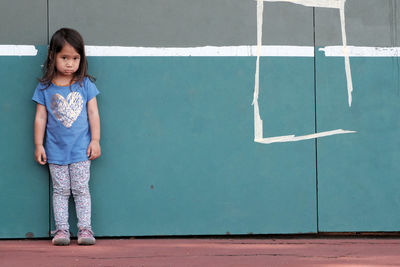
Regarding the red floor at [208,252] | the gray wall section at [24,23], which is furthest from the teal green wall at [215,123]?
the red floor at [208,252]

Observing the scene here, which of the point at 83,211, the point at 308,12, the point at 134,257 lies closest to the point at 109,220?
the point at 83,211

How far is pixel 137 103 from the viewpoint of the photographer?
3.79 meters

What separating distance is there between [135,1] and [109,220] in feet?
4.62

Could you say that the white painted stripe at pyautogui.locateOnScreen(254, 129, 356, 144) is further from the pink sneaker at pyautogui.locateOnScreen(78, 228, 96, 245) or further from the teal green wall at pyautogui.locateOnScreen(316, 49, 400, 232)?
the pink sneaker at pyautogui.locateOnScreen(78, 228, 96, 245)

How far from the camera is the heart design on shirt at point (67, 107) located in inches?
144

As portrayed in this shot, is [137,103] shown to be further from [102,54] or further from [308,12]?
[308,12]

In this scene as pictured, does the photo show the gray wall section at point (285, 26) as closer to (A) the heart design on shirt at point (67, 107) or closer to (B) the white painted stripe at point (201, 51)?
(B) the white painted stripe at point (201, 51)

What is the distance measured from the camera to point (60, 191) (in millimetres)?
3688

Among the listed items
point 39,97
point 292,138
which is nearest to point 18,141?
point 39,97

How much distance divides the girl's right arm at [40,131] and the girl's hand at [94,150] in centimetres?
28

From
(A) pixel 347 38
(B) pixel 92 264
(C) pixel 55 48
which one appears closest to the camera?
(B) pixel 92 264

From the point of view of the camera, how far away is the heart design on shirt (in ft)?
12.0

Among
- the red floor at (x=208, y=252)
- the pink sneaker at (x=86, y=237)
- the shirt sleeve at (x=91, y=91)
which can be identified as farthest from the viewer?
the shirt sleeve at (x=91, y=91)

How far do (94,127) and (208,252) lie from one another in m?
1.05
